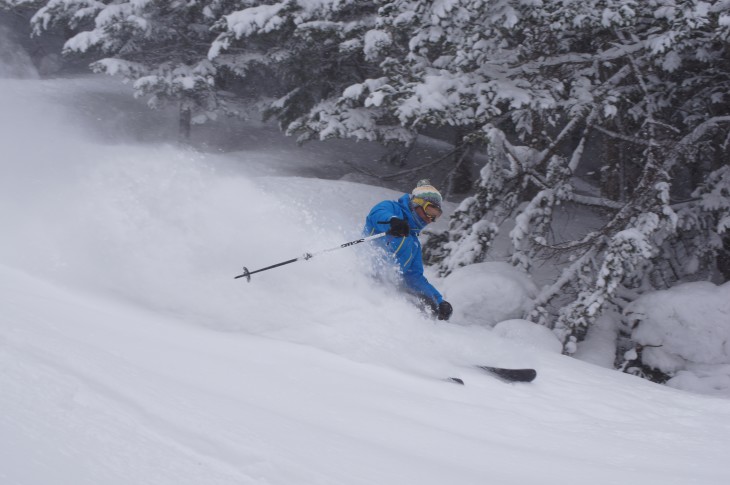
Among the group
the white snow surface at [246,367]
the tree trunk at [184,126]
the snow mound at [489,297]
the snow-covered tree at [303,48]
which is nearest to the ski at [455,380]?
the white snow surface at [246,367]

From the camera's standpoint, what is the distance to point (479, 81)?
9.20m

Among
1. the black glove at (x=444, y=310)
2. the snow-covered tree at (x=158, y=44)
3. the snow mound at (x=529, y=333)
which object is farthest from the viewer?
the snow-covered tree at (x=158, y=44)

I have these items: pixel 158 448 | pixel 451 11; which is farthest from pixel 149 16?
pixel 158 448

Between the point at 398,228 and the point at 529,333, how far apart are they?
116 inches

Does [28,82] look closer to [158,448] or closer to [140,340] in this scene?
[140,340]

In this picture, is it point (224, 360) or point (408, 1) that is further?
point (408, 1)

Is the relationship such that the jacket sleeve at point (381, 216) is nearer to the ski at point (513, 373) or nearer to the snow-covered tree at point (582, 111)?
the ski at point (513, 373)

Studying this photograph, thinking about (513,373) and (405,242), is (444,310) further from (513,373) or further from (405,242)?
(513,373)

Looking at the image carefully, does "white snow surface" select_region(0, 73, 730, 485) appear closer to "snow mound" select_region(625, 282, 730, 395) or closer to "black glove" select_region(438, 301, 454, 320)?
"black glove" select_region(438, 301, 454, 320)

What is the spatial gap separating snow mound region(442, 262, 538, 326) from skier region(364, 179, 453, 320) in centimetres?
214

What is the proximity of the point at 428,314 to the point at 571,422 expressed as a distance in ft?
8.63

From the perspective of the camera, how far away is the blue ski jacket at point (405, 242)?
7.00 meters

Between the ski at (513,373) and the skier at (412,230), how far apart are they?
148 cm

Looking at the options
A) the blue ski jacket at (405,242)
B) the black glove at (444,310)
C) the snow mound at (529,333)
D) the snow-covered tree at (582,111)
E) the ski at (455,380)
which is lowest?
the snow mound at (529,333)
